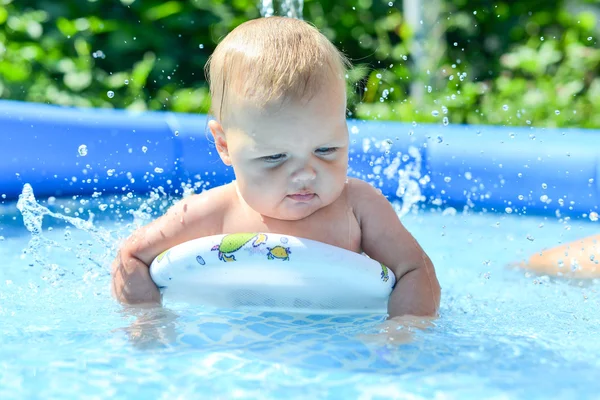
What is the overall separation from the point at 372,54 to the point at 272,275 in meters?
4.22

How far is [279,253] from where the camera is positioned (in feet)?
7.52

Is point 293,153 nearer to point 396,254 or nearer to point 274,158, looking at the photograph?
point 274,158

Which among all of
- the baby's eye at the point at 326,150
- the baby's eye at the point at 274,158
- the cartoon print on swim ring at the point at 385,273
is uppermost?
the baby's eye at the point at 326,150

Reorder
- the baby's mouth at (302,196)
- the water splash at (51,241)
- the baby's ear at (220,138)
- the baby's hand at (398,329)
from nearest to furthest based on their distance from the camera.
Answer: the baby's hand at (398,329)
the baby's mouth at (302,196)
the baby's ear at (220,138)
the water splash at (51,241)

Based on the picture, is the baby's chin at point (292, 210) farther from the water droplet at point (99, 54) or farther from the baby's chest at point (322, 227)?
the water droplet at point (99, 54)

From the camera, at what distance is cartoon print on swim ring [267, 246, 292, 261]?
7.52 ft

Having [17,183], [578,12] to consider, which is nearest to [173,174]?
[17,183]

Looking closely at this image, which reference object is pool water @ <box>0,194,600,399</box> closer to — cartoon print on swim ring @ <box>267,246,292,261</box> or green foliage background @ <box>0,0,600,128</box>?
cartoon print on swim ring @ <box>267,246,292,261</box>

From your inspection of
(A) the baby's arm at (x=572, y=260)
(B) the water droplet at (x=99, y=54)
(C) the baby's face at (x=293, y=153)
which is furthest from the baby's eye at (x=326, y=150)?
(B) the water droplet at (x=99, y=54)

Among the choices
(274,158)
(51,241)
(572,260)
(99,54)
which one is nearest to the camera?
(274,158)

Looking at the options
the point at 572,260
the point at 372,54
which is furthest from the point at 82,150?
the point at 372,54

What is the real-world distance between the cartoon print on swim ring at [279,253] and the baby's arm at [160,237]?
11.0 inches

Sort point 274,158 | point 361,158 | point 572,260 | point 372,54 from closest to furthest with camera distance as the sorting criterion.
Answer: point 274,158 < point 572,260 < point 361,158 < point 372,54

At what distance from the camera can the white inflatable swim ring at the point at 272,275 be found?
2.30 metres
